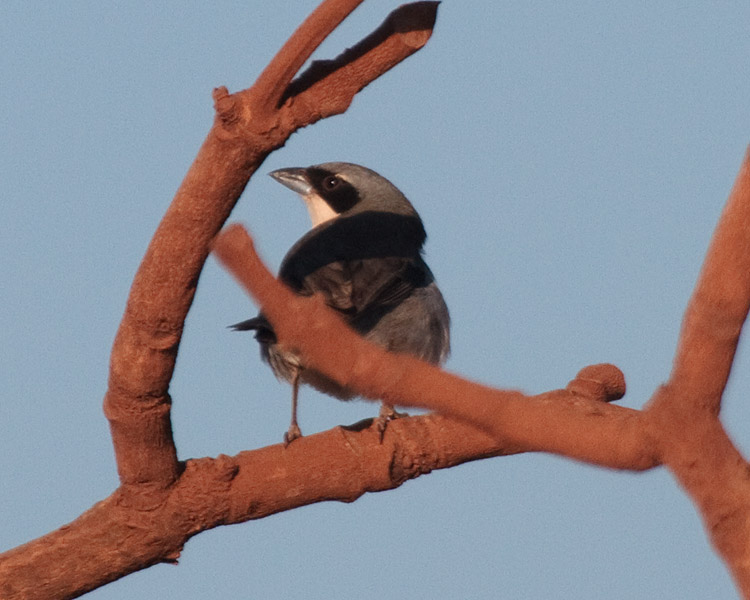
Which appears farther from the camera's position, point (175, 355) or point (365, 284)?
point (365, 284)

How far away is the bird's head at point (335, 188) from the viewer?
815 cm

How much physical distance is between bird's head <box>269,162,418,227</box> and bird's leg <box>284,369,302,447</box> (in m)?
1.70

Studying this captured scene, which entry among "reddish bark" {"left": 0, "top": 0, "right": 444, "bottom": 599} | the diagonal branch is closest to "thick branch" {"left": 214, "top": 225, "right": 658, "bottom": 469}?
the diagonal branch

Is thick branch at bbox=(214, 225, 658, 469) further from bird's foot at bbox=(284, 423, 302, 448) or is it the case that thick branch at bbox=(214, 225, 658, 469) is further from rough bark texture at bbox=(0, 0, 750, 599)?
bird's foot at bbox=(284, 423, 302, 448)

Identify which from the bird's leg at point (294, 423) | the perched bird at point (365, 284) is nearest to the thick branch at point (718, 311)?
the bird's leg at point (294, 423)

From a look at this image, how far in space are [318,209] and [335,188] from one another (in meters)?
0.19

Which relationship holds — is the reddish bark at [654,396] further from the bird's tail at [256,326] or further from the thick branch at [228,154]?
the bird's tail at [256,326]

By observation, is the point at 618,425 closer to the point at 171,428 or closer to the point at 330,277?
the point at 171,428

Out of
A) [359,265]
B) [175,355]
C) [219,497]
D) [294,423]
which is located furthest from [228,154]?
[359,265]

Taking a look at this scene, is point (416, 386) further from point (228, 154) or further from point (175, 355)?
point (175, 355)

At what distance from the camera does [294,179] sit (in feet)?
27.1

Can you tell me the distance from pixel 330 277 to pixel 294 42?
10.2 feet

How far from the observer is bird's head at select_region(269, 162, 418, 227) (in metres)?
8.15

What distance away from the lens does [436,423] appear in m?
5.28
